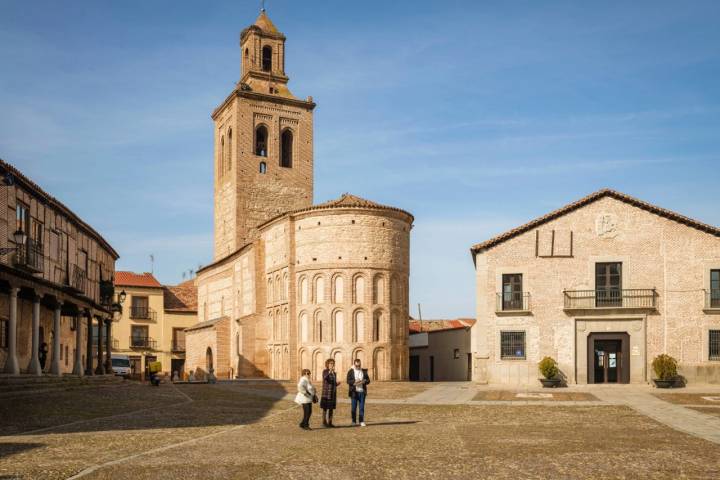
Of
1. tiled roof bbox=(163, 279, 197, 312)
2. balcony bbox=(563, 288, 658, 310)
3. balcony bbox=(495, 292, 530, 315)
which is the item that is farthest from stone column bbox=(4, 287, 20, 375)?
tiled roof bbox=(163, 279, 197, 312)

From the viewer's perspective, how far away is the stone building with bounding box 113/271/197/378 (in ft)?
242

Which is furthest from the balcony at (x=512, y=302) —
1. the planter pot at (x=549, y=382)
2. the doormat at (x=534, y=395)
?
the doormat at (x=534, y=395)

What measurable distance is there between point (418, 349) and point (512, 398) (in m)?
34.6

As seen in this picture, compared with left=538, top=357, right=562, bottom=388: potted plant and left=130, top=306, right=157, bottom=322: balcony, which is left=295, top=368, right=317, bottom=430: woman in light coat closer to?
left=538, top=357, right=562, bottom=388: potted plant

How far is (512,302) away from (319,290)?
15102 millimetres

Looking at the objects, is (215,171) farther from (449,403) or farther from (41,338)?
(449,403)

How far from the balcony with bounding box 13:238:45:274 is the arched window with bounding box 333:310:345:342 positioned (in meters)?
20.8

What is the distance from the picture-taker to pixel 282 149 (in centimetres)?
7069

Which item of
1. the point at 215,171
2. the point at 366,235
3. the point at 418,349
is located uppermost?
the point at 215,171

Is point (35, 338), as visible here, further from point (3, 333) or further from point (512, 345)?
point (512, 345)

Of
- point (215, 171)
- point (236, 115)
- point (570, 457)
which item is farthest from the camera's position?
point (215, 171)

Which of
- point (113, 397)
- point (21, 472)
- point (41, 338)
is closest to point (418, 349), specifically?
point (41, 338)

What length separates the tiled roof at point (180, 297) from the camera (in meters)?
77.7

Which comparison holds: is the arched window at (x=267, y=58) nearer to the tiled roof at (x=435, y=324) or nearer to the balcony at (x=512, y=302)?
the tiled roof at (x=435, y=324)
